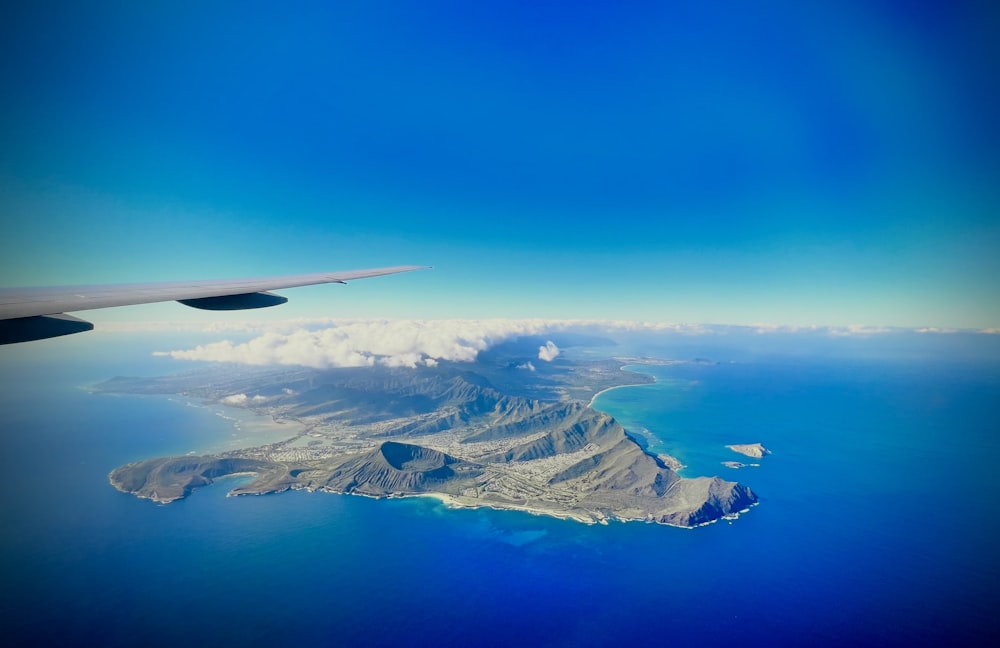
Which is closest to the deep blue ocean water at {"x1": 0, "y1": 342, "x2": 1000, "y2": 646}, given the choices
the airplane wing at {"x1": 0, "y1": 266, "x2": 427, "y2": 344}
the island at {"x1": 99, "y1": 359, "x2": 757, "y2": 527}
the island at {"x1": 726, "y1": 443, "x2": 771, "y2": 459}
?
the island at {"x1": 726, "y1": 443, "x2": 771, "y2": 459}

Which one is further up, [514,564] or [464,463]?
[514,564]

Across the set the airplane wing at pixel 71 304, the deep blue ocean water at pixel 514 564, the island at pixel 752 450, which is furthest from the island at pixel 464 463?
the airplane wing at pixel 71 304

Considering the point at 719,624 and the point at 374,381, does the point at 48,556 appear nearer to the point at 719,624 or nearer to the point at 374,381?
the point at 719,624

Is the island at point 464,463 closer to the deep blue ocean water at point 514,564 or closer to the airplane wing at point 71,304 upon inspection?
the deep blue ocean water at point 514,564

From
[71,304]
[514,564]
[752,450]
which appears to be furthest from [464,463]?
[71,304]

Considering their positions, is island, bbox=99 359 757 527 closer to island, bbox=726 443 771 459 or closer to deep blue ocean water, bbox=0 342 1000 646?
deep blue ocean water, bbox=0 342 1000 646

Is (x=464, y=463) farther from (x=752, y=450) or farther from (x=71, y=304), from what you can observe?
(x=71, y=304)
